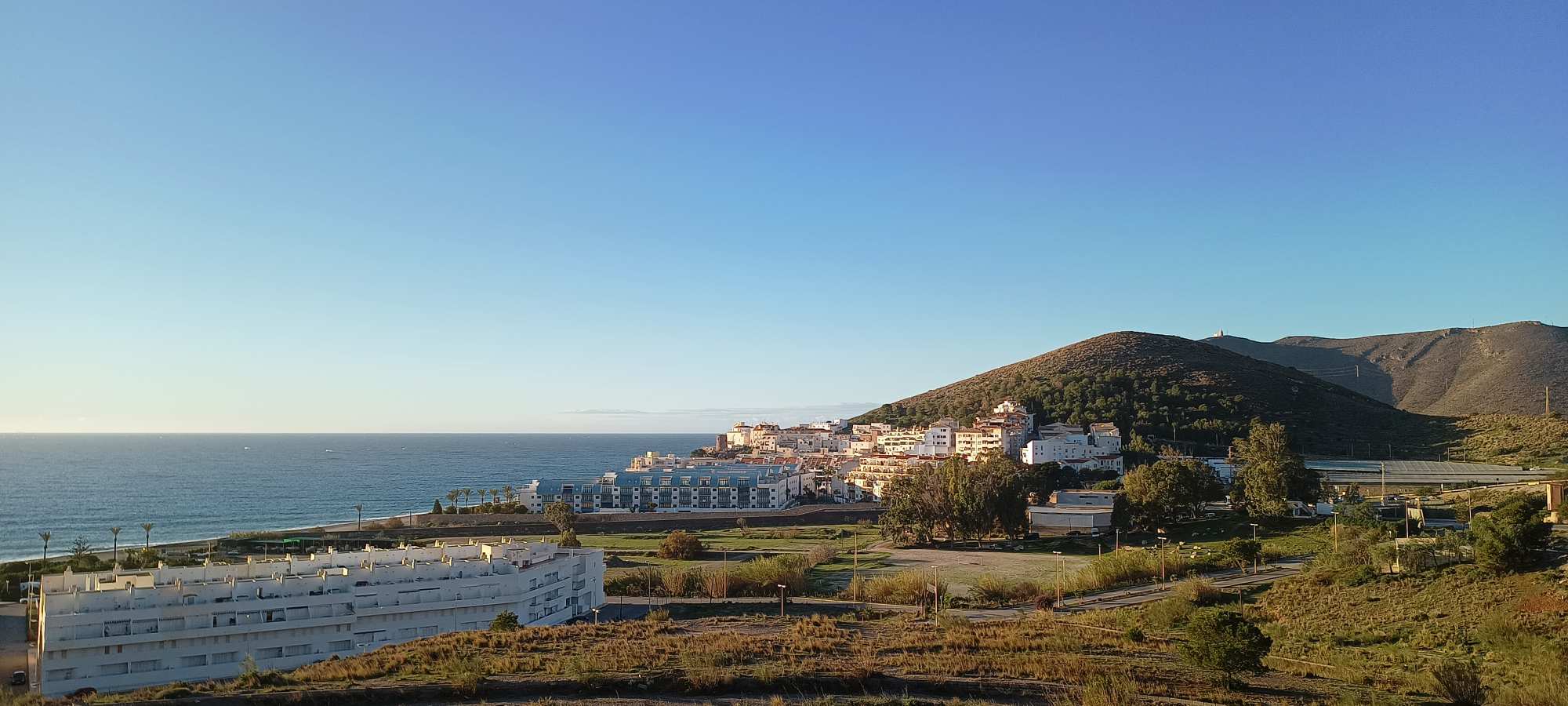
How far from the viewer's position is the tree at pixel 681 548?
49094 mm

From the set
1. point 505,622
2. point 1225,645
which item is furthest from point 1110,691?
point 505,622

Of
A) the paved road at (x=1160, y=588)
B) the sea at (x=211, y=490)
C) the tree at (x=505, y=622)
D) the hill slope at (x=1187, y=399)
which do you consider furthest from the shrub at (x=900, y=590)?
the hill slope at (x=1187, y=399)

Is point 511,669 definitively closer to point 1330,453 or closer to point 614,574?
point 614,574

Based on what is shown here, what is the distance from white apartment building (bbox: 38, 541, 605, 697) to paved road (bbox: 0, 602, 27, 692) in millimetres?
1982

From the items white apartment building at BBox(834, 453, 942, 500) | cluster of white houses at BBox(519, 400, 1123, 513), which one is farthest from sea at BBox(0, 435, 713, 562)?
white apartment building at BBox(834, 453, 942, 500)

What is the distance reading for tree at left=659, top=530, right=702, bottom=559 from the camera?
161ft

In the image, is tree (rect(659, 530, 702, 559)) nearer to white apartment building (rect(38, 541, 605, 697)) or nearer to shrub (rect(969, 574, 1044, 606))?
white apartment building (rect(38, 541, 605, 697))

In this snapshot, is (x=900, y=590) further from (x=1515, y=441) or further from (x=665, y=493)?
(x=1515, y=441)

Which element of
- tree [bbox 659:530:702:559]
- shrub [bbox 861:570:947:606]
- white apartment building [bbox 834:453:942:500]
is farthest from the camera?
white apartment building [bbox 834:453:942:500]

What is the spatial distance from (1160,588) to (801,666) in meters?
21.0

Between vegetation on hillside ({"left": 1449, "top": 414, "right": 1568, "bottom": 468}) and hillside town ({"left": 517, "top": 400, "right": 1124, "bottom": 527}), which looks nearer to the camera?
vegetation on hillside ({"left": 1449, "top": 414, "right": 1568, "bottom": 468})

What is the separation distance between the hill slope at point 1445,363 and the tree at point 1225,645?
103 meters

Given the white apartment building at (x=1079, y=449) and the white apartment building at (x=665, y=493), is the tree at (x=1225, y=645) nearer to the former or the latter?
the white apartment building at (x=1079, y=449)

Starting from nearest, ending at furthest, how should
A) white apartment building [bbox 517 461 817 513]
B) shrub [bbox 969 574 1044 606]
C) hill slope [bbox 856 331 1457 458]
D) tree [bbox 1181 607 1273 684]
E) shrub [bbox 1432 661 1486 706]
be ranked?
shrub [bbox 1432 661 1486 706]
tree [bbox 1181 607 1273 684]
shrub [bbox 969 574 1044 606]
white apartment building [bbox 517 461 817 513]
hill slope [bbox 856 331 1457 458]
